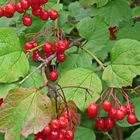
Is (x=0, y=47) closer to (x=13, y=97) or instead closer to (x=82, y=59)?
(x=13, y=97)

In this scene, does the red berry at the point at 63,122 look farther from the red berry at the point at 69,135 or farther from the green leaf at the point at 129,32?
the green leaf at the point at 129,32

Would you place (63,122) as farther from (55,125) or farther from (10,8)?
(10,8)

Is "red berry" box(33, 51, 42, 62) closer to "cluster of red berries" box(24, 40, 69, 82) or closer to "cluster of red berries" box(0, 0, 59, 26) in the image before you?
"cluster of red berries" box(24, 40, 69, 82)

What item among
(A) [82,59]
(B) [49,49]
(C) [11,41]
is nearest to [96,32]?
(A) [82,59]

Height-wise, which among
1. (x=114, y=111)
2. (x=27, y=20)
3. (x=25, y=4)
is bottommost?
(x=114, y=111)

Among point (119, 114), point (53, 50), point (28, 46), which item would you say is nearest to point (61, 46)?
point (53, 50)

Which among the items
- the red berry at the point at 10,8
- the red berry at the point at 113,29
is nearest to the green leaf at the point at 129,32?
the red berry at the point at 113,29

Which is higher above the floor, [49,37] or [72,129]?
[49,37]
